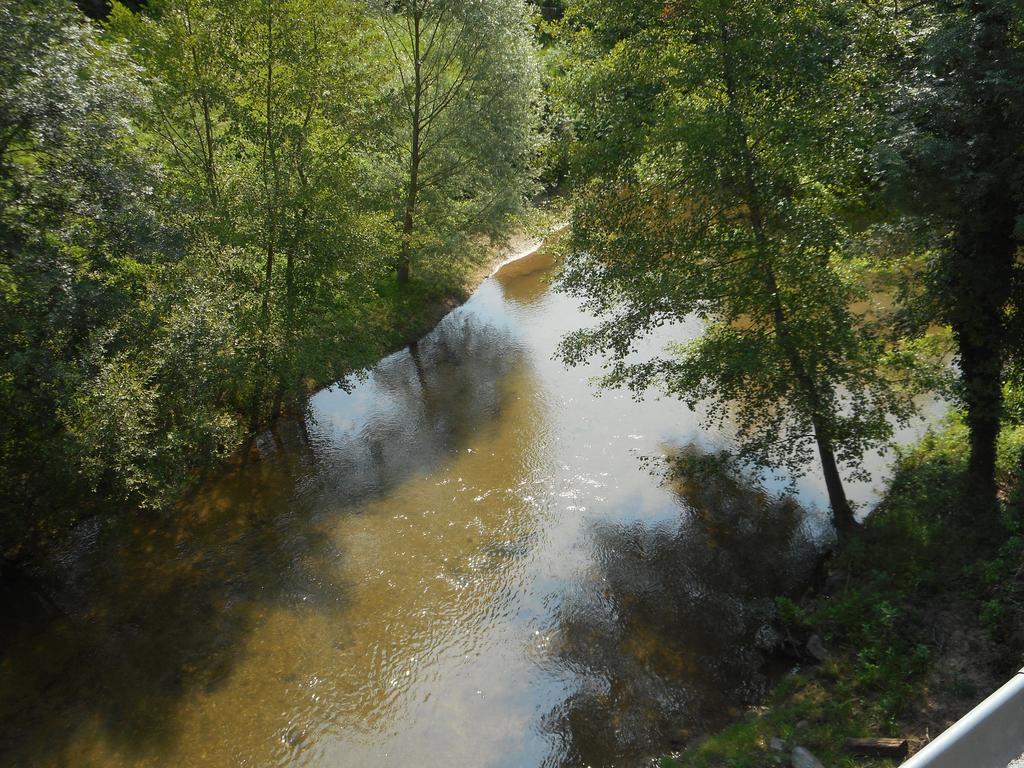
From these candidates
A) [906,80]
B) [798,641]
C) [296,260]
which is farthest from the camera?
[296,260]

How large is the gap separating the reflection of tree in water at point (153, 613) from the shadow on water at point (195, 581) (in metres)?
0.03

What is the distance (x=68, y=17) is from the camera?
12.1 metres

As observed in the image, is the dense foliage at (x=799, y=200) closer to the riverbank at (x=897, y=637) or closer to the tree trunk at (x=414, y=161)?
the riverbank at (x=897, y=637)

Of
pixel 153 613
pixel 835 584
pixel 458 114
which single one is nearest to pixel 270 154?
pixel 458 114

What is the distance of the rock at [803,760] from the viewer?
8203 mm

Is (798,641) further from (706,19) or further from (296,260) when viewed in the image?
(296,260)

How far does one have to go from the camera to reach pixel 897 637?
9.76 metres

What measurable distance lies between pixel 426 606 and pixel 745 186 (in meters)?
9.68

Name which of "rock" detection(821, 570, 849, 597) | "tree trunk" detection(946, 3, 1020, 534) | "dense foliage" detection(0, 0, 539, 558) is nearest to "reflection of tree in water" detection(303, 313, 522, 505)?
"dense foliage" detection(0, 0, 539, 558)

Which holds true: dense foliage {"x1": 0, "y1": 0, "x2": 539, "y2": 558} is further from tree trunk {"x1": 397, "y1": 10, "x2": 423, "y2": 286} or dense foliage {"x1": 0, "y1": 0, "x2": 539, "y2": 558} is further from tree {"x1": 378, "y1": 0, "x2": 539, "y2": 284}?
tree trunk {"x1": 397, "y1": 10, "x2": 423, "y2": 286}

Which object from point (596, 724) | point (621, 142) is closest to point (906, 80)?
point (621, 142)

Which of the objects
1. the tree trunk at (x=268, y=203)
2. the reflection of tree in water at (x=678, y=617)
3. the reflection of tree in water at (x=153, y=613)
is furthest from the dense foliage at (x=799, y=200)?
the reflection of tree in water at (x=153, y=613)

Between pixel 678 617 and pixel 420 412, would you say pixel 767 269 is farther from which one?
pixel 420 412

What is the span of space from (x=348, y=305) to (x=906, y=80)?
1436 centimetres
